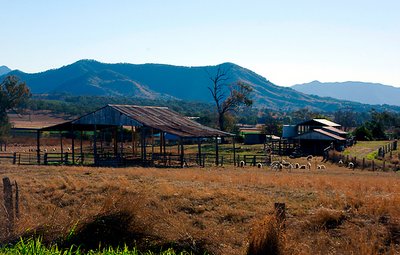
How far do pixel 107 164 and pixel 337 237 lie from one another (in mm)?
29085

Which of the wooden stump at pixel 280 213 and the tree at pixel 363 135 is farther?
the tree at pixel 363 135

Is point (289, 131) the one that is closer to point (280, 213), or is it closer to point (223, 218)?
point (223, 218)

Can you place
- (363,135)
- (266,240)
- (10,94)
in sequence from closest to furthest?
(266,240), (10,94), (363,135)

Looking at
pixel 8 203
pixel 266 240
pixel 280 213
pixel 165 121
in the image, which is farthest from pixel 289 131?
pixel 266 240

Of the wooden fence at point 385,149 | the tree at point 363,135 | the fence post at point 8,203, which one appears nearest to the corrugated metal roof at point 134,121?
the wooden fence at point 385,149

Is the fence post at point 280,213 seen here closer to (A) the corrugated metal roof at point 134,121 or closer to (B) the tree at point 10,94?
(A) the corrugated metal roof at point 134,121

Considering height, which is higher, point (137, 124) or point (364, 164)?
point (137, 124)

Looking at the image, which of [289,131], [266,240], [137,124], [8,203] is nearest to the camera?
[266,240]

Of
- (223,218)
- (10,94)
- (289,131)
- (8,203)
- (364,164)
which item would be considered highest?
(10,94)

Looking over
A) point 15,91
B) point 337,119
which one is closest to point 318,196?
point 15,91

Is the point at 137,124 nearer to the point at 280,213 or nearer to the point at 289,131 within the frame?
the point at 280,213

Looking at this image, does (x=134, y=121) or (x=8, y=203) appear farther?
(x=134, y=121)

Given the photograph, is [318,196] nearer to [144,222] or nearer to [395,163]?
[144,222]

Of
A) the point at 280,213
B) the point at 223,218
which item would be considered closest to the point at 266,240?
the point at 280,213
